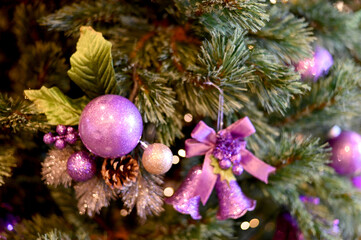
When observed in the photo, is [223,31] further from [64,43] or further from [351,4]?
[351,4]

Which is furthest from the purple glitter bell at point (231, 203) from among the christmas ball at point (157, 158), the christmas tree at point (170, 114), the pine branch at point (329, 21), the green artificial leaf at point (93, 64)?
the pine branch at point (329, 21)

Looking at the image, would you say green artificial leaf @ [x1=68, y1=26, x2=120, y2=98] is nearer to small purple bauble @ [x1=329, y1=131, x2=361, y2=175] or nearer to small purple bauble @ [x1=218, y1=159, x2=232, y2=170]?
small purple bauble @ [x1=218, y1=159, x2=232, y2=170]

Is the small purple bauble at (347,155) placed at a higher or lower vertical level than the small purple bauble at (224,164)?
lower

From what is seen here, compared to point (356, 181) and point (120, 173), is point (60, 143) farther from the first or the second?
point (356, 181)

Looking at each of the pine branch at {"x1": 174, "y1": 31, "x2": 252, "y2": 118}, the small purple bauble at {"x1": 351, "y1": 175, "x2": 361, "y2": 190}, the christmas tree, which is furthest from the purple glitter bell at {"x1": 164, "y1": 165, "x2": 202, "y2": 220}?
the small purple bauble at {"x1": 351, "y1": 175, "x2": 361, "y2": 190}

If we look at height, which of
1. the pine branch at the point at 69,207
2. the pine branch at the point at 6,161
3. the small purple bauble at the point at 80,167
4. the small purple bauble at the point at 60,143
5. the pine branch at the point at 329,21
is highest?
the pine branch at the point at 329,21

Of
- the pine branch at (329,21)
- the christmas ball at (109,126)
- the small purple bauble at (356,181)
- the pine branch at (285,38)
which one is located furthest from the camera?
the small purple bauble at (356,181)

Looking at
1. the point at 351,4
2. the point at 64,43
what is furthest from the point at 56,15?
the point at 351,4

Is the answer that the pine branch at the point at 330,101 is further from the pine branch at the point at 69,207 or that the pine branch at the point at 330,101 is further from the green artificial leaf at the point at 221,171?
the pine branch at the point at 69,207
